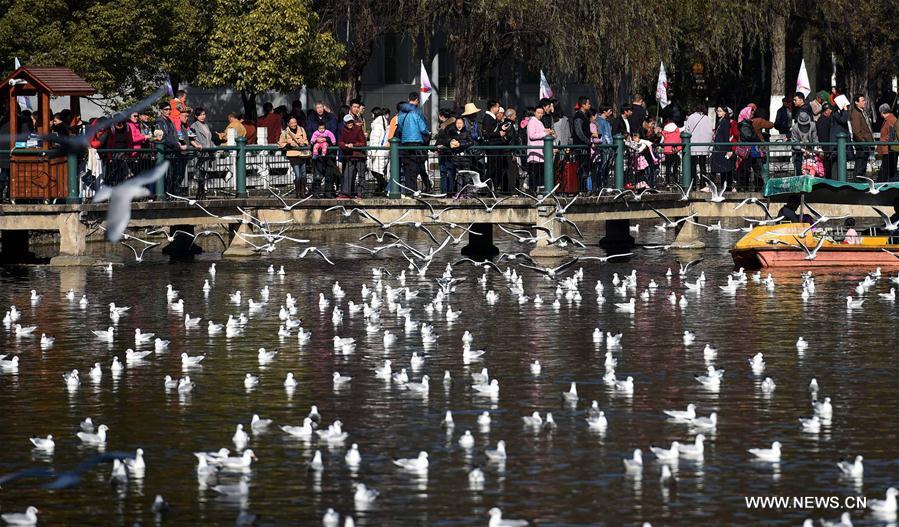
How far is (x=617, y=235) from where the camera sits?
3778 cm

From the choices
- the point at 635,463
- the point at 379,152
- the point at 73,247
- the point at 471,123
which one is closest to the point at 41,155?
the point at 73,247

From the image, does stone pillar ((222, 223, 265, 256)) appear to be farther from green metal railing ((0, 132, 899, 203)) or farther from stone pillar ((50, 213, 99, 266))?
stone pillar ((50, 213, 99, 266))

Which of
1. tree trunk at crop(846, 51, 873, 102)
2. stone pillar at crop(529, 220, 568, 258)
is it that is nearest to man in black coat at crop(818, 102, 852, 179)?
stone pillar at crop(529, 220, 568, 258)

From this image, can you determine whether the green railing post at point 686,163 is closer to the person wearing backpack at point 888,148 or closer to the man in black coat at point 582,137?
the man in black coat at point 582,137

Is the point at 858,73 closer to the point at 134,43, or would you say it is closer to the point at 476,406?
the point at 134,43

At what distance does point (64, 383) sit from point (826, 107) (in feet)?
66.0

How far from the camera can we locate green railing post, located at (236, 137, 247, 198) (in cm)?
3288

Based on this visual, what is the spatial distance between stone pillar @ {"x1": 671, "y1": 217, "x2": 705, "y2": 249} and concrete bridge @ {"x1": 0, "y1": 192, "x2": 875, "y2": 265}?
2 cm

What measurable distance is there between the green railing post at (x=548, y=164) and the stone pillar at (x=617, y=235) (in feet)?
15.4

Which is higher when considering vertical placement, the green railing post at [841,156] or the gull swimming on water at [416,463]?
the green railing post at [841,156]

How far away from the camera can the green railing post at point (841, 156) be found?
33.3 metres

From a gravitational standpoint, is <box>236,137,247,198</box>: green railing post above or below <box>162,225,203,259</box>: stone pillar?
above

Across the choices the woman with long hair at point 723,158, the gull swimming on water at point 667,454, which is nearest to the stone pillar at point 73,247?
the woman with long hair at point 723,158

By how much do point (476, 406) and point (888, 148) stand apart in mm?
18344
